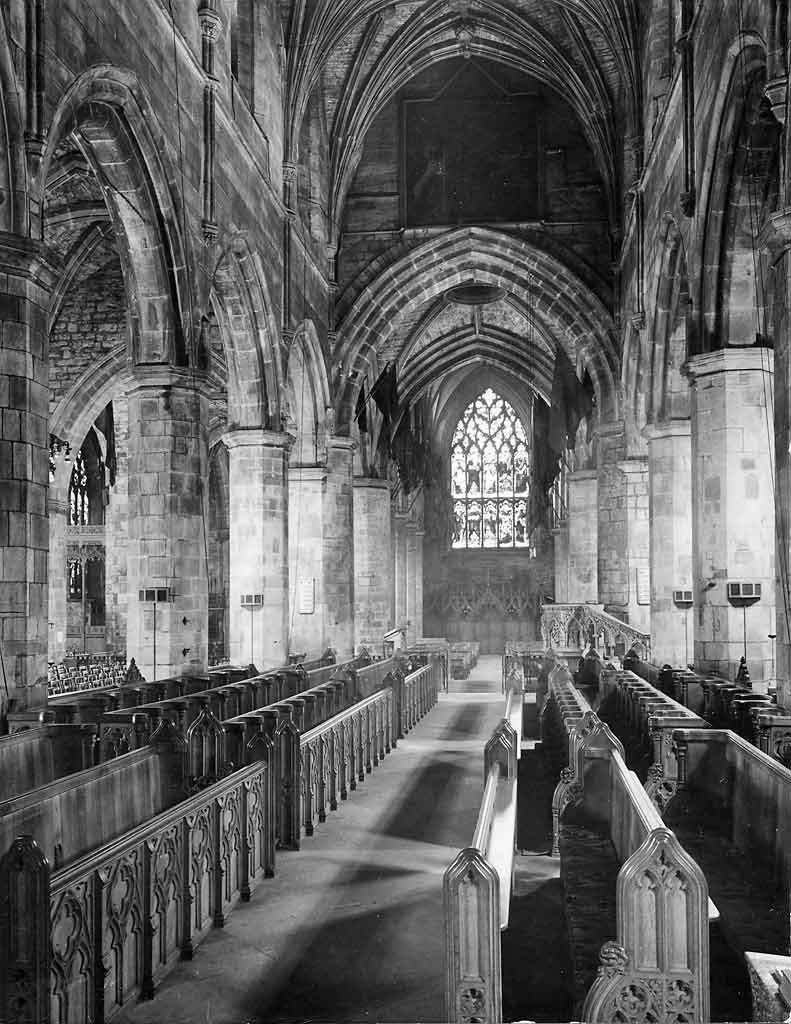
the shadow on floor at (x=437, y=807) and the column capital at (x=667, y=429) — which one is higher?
the column capital at (x=667, y=429)

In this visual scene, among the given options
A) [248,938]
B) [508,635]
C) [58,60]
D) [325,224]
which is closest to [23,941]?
[248,938]

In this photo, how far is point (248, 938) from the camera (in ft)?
17.3

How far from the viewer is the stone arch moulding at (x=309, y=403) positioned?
2106cm

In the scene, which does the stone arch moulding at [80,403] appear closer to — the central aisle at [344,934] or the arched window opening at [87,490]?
the arched window opening at [87,490]

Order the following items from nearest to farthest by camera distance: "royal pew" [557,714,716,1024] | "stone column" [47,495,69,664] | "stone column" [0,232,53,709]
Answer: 1. "royal pew" [557,714,716,1024]
2. "stone column" [0,232,53,709]
3. "stone column" [47,495,69,664]

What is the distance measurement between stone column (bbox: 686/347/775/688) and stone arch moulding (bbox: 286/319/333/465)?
35.0ft

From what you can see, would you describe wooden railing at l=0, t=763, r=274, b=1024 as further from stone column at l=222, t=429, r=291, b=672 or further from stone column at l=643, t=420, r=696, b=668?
stone column at l=643, t=420, r=696, b=668

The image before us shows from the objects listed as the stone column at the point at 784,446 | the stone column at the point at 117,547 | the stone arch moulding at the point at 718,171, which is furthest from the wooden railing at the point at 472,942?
the stone column at the point at 117,547

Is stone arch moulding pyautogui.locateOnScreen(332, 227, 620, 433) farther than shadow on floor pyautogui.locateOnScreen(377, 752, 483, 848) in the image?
Yes

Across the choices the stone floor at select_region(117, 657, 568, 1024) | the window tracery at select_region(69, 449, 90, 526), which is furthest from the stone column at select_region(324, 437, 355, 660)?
the stone floor at select_region(117, 657, 568, 1024)

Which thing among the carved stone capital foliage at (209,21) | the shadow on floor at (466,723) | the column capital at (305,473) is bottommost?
the shadow on floor at (466,723)

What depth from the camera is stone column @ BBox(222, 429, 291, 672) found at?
16.7 m

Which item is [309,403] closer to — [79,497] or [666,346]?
[666,346]

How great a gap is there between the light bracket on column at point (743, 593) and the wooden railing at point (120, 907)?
22.8 ft
